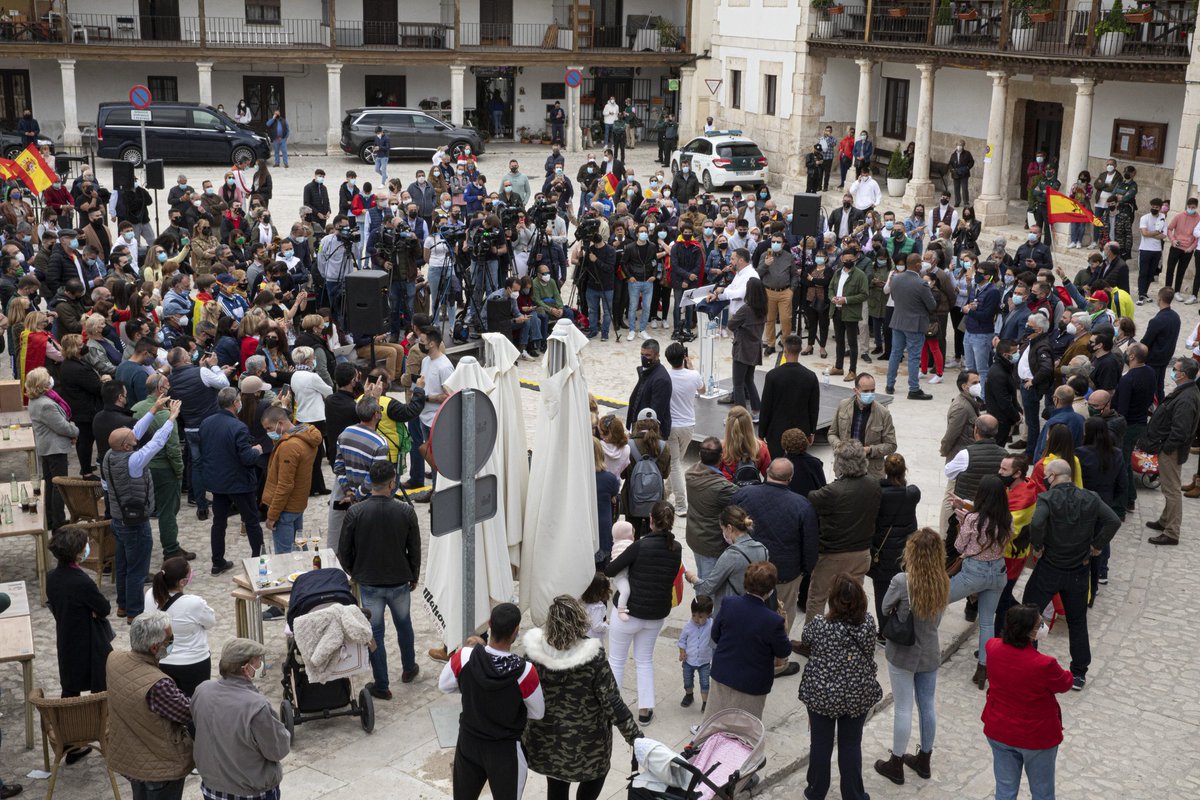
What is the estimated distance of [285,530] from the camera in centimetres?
967

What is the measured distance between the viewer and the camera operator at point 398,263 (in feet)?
50.8

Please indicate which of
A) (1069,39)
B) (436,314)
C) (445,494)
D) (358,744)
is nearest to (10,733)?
(358,744)

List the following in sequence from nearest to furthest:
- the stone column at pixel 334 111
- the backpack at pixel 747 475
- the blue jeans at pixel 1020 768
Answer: the blue jeans at pixel 1020 768 < the backpack at pixel 747 475 < the stone column at pixel 334 111

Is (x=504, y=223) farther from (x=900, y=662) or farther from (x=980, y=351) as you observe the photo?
(x=900, y=662)

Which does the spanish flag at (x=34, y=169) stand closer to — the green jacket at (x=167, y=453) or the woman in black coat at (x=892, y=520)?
the green jacket at (x=167, y=453)

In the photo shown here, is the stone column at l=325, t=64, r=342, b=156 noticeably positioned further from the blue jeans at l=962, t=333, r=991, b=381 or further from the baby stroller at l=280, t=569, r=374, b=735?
the baby stroller at l=280, t=569, r=374, b=735

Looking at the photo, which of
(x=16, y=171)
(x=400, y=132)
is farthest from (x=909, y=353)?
(x=400, y=132)

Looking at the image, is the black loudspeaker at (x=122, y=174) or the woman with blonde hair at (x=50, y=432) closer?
the woman with blonde hair at (x=50, y=432)

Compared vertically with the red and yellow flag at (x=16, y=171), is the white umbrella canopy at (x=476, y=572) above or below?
below

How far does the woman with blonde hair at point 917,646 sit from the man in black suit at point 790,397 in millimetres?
4052

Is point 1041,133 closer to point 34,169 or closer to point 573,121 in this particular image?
point 573,121

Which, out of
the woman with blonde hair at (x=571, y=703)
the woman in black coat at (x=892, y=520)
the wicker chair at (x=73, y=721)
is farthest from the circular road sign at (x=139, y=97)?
the woman with blonde hair at (x=571, y=703)

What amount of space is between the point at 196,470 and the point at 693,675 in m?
5.30

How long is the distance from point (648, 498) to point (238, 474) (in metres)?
3.27
